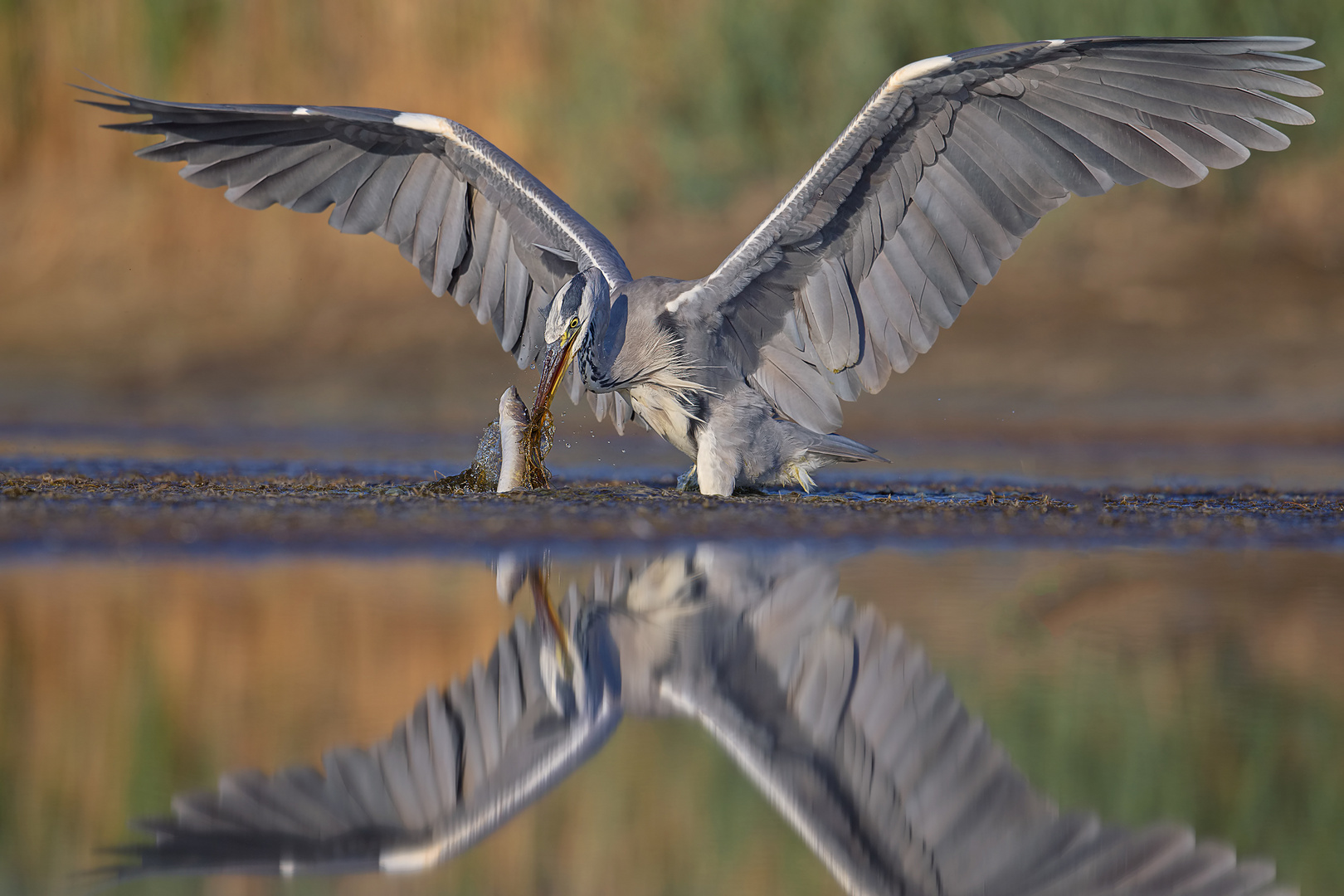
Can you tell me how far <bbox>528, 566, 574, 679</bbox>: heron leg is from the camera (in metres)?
4.46

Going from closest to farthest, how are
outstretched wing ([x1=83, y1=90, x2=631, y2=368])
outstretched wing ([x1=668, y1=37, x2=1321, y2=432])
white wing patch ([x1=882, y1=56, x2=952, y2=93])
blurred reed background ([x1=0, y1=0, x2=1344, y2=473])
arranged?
white wing patch ([x1=882, y1=56, x2=952, y2=93]) < outstretched wing ([x1=668, y1=37, x2=1321, y2=432]) < outstretched wing ([x1=83, y1=90, x2=631, y2=368]) < blurred reed background ([x1=0, y1=0, x2=1344, y2=473])

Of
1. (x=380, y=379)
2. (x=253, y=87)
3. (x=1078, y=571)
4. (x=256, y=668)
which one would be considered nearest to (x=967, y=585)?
(x=1078, y=571)

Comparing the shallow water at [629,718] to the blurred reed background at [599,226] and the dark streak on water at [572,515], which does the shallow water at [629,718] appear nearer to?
the dark streak on water at [572,515]

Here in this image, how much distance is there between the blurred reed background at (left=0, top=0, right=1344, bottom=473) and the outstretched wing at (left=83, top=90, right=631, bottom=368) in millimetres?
4064

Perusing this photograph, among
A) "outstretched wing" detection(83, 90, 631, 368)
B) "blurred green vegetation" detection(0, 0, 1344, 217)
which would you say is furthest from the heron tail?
"blurred green vegetation" detection(0, 0, 1344, 217)

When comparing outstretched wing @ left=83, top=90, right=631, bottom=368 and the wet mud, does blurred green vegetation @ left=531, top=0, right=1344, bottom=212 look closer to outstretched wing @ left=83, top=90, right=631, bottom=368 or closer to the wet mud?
outstretched wing @ left=83, top=90, right=631, bottom=368

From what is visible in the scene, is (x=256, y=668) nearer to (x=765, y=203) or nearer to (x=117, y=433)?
(x=117, y=433)

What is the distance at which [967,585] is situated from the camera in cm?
581

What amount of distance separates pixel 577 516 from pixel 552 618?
2231mm

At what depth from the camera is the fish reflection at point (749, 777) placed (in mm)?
3129

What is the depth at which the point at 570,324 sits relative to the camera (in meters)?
7.95

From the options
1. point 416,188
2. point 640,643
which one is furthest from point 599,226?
point 640,643

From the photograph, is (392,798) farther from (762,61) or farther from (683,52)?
(683,52)

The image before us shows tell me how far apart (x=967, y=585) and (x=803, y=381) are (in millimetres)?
3031
